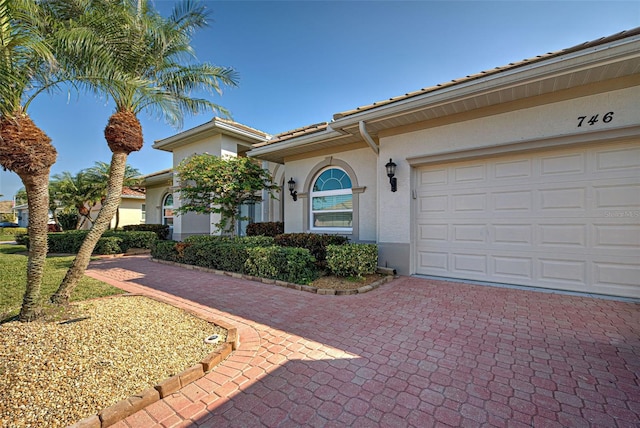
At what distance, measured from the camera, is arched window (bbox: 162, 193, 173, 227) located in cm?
1662

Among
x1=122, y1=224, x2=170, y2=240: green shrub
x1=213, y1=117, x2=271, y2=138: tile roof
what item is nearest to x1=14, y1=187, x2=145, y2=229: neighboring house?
x1=122, y1=224, x2=170, y2=240: green shrub

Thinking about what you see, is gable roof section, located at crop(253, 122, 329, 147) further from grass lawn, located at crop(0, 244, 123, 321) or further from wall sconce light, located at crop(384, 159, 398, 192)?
grass lawn, located at crop(0, 244, 123, 321)

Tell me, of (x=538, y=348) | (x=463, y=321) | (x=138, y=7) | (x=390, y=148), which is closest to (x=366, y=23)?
(x=390, y=148)

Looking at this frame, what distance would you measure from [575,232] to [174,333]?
7.01m

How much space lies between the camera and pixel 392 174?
22.0 feet

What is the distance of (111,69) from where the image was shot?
4488mm

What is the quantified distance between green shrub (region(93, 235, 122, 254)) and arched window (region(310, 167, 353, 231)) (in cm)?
904

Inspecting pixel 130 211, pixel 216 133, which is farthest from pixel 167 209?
pixel 216 133

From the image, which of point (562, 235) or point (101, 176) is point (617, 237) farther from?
point (101, 176)

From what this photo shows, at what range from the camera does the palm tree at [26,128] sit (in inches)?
129

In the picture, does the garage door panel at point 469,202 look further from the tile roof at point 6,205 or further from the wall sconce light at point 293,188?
the tile roof at point 6,205

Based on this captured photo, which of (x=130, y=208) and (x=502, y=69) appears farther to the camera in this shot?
(x=130, y=208)

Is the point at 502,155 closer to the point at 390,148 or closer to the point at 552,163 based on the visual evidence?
the point at 552,163

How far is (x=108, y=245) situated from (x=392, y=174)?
12187 mm
